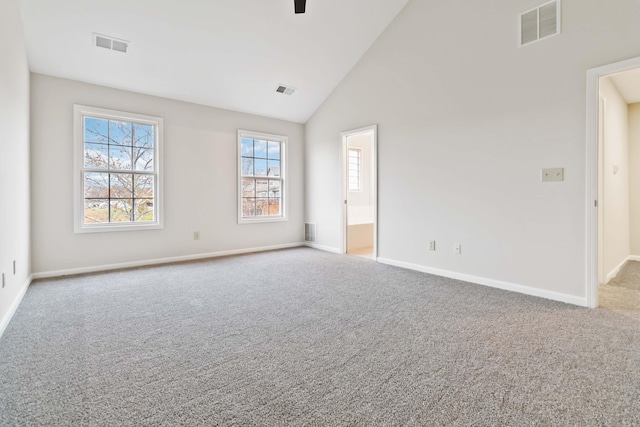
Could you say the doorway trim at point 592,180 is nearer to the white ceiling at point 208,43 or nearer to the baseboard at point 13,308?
the white ceiling at point 208,43

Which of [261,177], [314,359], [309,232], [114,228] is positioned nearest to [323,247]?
[309,232]

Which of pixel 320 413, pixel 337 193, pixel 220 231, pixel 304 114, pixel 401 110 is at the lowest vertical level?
pixel 320 413

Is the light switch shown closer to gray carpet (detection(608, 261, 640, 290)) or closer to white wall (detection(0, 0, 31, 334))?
gray carpet (detection(608, 261, 640, 290))

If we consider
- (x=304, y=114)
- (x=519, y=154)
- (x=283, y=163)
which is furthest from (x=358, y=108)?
(x=519, y=154)

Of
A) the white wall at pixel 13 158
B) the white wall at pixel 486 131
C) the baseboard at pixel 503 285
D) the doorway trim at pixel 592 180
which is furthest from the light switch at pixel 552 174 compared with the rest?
the white wall at pixel 13 158

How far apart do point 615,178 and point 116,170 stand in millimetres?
6676

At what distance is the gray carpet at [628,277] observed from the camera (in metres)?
3.49

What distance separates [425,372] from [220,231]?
431 cm

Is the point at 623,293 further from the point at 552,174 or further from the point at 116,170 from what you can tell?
the point at 116,170

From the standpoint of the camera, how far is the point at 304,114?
19.9 ft

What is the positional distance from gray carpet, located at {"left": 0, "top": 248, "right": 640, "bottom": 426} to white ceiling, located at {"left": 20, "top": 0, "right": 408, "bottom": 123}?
2.79 m

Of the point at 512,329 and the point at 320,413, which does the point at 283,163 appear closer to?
the point at 512,329

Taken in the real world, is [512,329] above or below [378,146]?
below

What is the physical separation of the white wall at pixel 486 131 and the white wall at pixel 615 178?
0.92m
